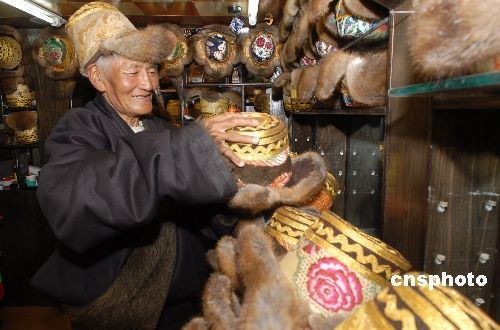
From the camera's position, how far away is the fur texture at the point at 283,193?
33.2 inches

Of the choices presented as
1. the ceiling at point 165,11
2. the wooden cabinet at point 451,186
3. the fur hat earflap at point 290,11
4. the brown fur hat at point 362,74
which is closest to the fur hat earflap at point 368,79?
the brown fur hat at point 362,74

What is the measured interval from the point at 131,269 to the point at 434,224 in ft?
2.79

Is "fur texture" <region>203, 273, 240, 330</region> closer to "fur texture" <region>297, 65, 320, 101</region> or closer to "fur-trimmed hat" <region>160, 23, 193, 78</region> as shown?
"fur texture" <region>297, 65, 320, 101</region>

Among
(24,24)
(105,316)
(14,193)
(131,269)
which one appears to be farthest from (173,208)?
(24,24)

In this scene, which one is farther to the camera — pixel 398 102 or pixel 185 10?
pixel 185 10

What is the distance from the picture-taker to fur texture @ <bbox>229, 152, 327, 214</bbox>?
0.84 meters

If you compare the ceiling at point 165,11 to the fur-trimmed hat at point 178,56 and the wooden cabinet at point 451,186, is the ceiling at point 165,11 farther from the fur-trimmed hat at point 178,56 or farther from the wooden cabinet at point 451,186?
the wooden cabinet at point 451,186

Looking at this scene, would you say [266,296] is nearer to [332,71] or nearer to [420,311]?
[420,311]

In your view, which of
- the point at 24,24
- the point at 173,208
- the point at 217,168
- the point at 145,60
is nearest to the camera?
the point at 217,168

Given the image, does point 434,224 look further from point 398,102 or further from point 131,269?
point 131,269

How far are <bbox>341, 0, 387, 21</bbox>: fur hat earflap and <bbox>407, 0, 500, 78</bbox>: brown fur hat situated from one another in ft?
2.16

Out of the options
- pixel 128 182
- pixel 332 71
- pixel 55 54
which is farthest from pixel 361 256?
pixel 55 54

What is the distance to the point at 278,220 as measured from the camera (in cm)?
81

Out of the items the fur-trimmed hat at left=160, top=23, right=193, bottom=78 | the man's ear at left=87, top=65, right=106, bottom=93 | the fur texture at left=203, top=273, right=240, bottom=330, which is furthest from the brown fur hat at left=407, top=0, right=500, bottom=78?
the fur-trimmed hat at left=160, top=23, right=193, bottom=78
